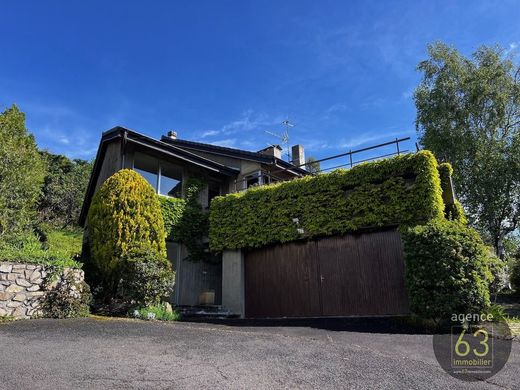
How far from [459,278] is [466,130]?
15231mm

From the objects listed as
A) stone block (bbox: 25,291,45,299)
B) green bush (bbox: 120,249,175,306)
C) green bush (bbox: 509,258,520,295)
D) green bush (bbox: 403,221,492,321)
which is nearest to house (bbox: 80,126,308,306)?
green bush (bbox: 120,249,175,306)

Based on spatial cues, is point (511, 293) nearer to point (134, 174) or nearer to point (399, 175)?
point (399, 175)

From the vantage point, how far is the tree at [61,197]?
27.4 metres

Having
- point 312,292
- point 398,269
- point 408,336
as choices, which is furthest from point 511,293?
point 408,336

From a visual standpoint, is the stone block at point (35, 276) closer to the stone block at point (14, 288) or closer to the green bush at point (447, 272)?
the stone block at point (14, 288)

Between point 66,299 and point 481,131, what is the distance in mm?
20706

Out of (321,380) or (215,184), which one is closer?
(321,380)

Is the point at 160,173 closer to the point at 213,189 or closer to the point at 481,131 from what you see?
the point at 213,189

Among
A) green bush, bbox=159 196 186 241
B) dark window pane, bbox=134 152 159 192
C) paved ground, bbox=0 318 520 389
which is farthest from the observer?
dark window pane, bbox=134 152 159 192

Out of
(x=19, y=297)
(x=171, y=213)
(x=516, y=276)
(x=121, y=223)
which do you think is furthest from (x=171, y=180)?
(x=516, y=276)

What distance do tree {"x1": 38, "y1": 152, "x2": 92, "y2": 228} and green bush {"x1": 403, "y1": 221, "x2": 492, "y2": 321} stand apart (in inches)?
999

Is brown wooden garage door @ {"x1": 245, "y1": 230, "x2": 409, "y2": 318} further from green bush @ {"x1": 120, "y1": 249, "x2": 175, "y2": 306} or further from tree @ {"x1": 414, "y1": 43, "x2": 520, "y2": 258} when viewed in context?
tree @ {"x1": 414, "y1": 43, "x2": 520, "y2": 258}

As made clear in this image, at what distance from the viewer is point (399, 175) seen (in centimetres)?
1091

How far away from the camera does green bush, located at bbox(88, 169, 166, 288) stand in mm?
10812
